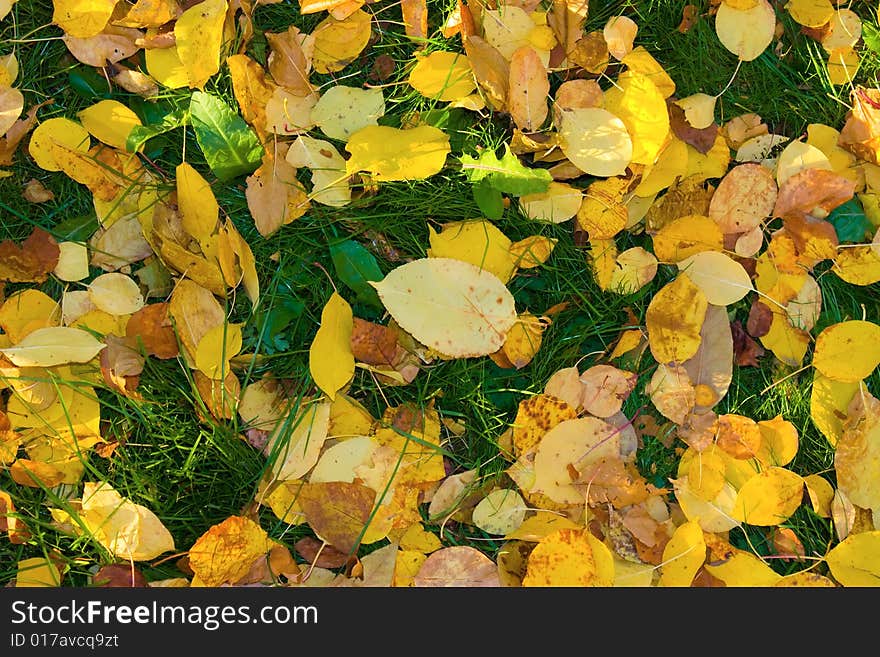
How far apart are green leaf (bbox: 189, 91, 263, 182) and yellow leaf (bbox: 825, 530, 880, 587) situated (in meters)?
1.46

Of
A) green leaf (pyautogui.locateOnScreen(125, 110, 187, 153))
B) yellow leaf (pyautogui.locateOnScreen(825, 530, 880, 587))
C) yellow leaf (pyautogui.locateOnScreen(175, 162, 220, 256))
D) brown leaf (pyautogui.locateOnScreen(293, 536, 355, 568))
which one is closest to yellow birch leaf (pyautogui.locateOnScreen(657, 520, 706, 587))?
yellow leaf (pyautogui.locateOnScreen(825, 530, 880, 587))

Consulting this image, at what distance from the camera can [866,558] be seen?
1659 millimetres

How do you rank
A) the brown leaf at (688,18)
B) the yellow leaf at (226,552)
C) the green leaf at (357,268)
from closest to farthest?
the yellow leaf at (226,552), the green leaf at (357,268), the brown leaf at (688,18)

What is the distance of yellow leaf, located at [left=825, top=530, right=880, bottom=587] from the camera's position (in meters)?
1.65

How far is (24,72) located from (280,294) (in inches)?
28.6

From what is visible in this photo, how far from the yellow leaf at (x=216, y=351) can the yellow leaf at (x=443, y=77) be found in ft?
2.13

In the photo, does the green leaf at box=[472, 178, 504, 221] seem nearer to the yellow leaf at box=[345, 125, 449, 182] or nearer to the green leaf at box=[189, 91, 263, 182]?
the yellow leaf at box=[345, 125, 449, 182]

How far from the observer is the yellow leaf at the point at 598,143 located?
166cm

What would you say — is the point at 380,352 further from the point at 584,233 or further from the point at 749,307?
the point at 749,307

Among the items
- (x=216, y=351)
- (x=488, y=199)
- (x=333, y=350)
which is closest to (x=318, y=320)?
(x=333, y=350)

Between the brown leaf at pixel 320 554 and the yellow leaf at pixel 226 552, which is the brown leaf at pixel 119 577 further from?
the brown leaf at pixel 320 554

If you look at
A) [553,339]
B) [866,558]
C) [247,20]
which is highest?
[247,20]

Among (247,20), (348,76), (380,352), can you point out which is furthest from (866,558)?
(247,20)

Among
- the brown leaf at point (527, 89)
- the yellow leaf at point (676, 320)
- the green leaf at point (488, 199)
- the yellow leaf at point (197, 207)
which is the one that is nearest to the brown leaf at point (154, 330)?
the yellow leaf at point (197, 207)
